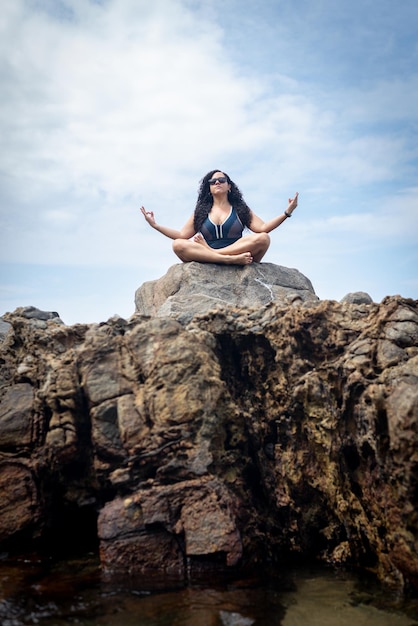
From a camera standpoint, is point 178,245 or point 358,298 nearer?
point 358,298

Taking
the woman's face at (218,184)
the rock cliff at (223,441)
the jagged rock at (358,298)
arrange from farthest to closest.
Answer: the woman's face at (218,184), the jagged rock at (358,298), the rock cliff at (223,441)

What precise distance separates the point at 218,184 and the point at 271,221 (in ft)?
3.74

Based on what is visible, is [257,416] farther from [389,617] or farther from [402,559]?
[389,617]

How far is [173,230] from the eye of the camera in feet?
30.1

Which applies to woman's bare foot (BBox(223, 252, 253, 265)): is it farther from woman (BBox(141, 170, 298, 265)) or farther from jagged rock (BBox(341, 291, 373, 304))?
jagged rock (BBox(341, 291, 373, 304))

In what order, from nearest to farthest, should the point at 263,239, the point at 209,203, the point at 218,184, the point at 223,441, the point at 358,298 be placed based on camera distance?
the point at 223,441, the point at 358,298, the point at 263,239, the point at 218,184, the point at 209,203

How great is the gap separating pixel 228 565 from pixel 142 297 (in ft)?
18.3

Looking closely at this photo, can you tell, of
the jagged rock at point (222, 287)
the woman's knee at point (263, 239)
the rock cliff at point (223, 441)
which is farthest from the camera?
the woman's knee at point (263, 239)

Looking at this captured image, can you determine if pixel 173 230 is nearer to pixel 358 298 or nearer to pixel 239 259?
pixel 239 259

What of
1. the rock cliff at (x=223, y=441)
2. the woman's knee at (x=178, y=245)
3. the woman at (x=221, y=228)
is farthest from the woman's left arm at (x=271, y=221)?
the rock cliff at (x=223, y=441)

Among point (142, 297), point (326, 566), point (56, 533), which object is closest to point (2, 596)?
point (56, 533)

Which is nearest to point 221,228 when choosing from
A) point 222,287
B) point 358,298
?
point 222,287

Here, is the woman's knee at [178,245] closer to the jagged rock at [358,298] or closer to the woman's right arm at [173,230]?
the woman's right arm at [173,230]

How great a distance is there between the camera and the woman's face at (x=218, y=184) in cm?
929
